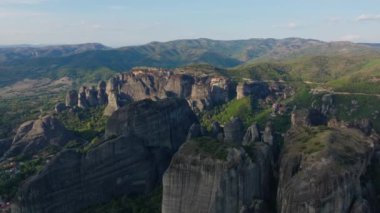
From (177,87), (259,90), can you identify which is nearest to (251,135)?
(259,90)

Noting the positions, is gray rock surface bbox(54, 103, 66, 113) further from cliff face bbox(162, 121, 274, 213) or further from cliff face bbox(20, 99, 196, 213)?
cliff face bbox(162, 121, 274, 213)

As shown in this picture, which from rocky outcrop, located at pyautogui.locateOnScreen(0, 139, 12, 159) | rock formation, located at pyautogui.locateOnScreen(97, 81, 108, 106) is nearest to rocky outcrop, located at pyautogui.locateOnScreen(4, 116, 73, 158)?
rocky outcrop, located at pyautogui.locateOnScreen(0, 139, 12, 159)

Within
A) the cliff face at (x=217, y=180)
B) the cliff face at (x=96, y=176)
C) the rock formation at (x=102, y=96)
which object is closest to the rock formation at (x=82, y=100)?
the rock formation at (x=102, y=96)

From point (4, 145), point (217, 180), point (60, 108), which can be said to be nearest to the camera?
point (217, 180)

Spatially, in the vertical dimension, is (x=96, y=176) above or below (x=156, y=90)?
above

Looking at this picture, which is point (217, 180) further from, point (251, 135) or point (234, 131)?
point (234, 131)

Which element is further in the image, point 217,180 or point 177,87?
point 177,87

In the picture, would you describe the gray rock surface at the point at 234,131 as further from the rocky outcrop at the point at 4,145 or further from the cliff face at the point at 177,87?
the cliff face at the point at 177,87
